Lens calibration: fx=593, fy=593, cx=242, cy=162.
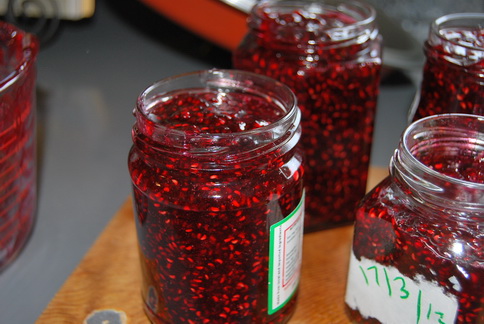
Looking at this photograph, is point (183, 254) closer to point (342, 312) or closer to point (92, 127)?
point (342, 312)

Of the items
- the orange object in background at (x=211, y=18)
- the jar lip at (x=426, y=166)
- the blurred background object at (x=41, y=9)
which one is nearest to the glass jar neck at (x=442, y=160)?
the jar lip at (x=426, y=166)

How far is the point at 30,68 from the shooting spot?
705mm

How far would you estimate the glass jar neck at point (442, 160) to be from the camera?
21.3 inches

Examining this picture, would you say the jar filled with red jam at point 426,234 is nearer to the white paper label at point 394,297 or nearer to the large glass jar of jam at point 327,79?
the white paper label at point 394,297

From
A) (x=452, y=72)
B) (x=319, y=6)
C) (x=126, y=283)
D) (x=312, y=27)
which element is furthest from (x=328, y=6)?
(x=126, y=283)

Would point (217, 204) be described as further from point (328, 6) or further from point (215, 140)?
point (328, 6)

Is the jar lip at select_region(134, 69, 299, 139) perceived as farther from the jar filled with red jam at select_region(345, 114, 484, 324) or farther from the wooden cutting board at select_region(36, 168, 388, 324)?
the wooden cutting board at select_region(36, 168, 388, 324)

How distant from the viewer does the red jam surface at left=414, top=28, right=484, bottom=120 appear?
0.66 m

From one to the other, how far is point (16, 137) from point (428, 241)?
48 cm

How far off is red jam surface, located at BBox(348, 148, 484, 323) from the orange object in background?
55 centimetres

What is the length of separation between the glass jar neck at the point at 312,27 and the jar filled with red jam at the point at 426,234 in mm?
166

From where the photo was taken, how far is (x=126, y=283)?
2.46 ft

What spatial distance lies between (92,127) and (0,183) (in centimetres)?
46

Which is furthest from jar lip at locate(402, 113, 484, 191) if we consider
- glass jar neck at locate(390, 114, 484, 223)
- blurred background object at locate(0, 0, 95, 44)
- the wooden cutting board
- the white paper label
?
blurred background object at locate(0, 0, 95, 44)
